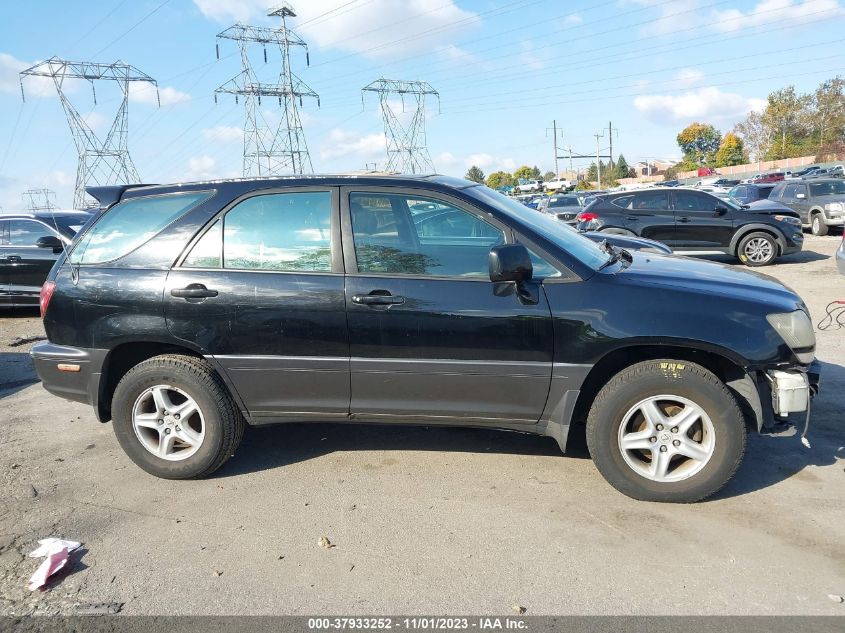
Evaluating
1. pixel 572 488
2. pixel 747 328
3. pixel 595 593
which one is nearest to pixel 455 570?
pixel 595 593

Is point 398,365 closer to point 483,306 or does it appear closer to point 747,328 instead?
point 483,306

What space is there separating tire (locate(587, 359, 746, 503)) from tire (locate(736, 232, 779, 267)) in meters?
10.9

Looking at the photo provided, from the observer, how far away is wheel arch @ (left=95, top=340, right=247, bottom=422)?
3973mm

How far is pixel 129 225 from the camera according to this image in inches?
164

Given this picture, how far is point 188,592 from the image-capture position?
9.63 feet

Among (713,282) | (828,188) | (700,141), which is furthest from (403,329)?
(700,141)

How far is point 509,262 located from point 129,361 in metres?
2.59

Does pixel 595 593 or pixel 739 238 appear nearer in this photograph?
pixel 595 593

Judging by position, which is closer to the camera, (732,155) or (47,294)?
(47,294)

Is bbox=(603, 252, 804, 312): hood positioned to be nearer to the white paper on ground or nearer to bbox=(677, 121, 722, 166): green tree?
the white paper on ground

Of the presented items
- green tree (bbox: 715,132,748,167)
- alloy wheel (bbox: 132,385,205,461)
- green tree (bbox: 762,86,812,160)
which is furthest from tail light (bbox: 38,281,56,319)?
green tree (bbox: 715,132,748,167)

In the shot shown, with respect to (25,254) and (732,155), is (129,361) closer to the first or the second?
(25,254)

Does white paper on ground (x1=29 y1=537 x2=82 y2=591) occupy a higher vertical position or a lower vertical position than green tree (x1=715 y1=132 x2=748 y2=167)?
lower

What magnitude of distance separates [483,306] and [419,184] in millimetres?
887
